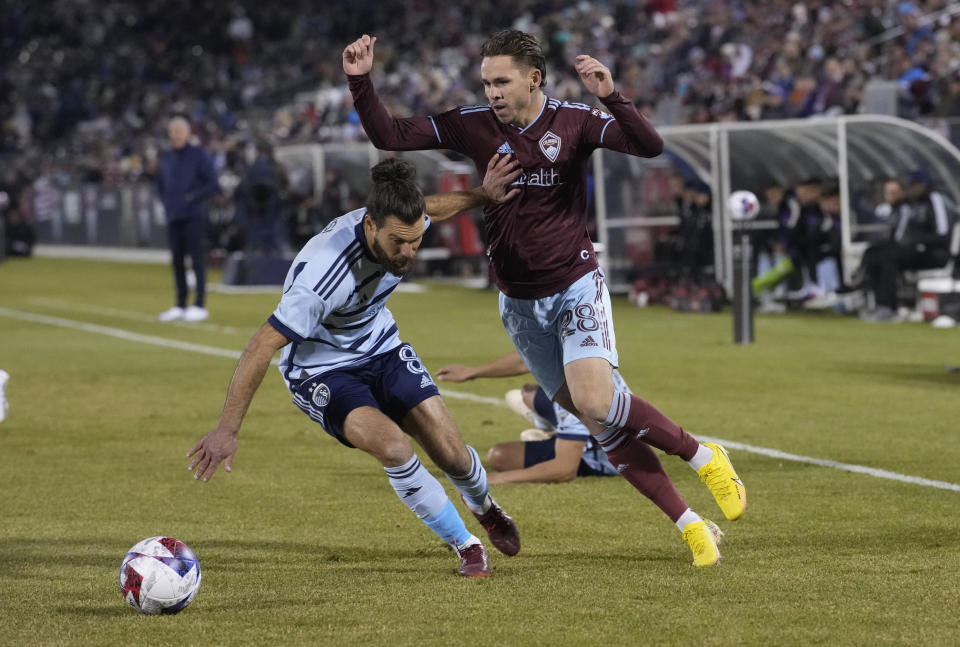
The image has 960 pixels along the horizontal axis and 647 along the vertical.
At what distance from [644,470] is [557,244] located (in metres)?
0.98

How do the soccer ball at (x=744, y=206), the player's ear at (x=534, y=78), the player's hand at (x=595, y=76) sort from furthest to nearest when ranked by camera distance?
1. the soccer ball at (x=744, y=206)
2. the player's ear at (x=534, y=78)
3. the player's hand at (x=595, y=76)

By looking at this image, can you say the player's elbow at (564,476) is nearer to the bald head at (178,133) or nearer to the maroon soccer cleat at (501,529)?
the maroon soccer cleat at (501,529)

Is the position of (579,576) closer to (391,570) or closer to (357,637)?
(391,570)

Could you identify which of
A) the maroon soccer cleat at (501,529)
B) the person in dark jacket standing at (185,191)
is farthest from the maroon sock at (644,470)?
the person in dark jacket standing at (185,191)

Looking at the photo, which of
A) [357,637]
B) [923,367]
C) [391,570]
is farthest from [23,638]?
[923,367]

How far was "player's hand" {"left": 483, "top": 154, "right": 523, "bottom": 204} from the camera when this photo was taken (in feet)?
19.3

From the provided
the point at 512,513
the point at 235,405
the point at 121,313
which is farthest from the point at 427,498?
the point at 121,313

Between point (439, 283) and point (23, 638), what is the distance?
19.7 metres

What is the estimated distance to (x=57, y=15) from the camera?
46062mm

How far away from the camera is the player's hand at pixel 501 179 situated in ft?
19.3

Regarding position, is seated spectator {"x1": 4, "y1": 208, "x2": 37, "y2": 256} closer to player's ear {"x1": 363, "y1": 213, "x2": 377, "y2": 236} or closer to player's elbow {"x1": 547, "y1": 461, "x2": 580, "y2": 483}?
player's elbow {"x1": 547, "y1": 461, "x2": 580, "y2": 483}

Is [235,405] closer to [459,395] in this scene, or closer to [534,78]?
[534,78]

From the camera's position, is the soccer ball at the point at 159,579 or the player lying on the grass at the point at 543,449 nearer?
the soccer ball at the point at 159,579

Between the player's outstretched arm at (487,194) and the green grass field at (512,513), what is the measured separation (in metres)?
1.41
